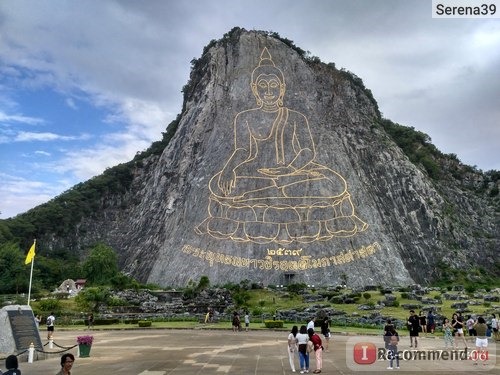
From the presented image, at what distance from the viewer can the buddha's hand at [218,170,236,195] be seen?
58.5 meters

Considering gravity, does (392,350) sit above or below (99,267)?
below

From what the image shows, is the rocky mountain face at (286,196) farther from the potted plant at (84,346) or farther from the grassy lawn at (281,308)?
the potted plant at (84,346)

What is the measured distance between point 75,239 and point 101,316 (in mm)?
45452

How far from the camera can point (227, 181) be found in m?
59.2

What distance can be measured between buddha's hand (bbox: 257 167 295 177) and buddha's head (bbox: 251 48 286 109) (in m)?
10.4

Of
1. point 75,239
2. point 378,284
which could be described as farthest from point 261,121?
point 75,239

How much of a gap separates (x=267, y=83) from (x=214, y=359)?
54.9 metres

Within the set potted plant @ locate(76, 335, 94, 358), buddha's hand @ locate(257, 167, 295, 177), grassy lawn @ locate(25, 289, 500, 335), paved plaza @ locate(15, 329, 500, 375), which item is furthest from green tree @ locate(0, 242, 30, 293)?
potted plant @ locate(76, 335, 94, 358)

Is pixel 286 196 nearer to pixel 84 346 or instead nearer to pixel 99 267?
pixel 99 267

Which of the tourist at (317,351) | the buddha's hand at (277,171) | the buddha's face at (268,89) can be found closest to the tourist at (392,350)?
the tourist at (317,351)

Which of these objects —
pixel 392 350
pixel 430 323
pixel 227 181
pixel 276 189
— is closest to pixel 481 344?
pixel 392 350

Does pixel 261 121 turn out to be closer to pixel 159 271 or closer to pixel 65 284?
pixel 159 271

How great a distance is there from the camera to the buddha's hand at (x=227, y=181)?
58.5m

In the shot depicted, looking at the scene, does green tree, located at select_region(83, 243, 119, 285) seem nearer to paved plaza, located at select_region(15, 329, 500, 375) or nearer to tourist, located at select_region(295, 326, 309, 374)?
paved plaza, located at select_region(15, 329, 500, 375)
